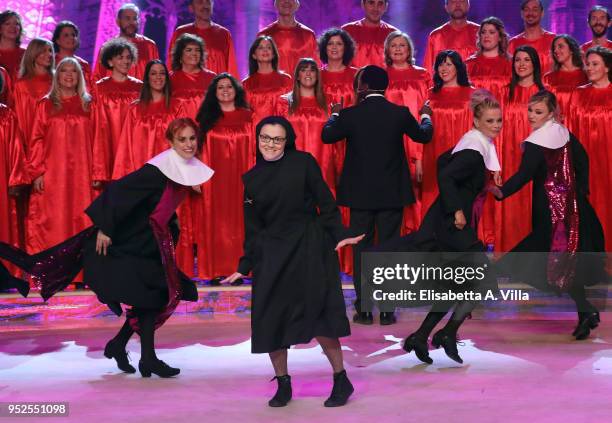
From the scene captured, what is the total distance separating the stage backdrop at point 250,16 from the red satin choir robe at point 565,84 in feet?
4.05

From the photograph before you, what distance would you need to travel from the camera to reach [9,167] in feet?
23.7

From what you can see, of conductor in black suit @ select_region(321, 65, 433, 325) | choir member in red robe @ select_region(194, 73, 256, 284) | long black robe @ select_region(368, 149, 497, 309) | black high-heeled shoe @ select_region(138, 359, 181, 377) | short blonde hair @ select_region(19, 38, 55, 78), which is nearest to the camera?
black high-heeled shoe @ select_region(138, 359, 181, 377)

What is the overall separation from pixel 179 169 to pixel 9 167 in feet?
8.25

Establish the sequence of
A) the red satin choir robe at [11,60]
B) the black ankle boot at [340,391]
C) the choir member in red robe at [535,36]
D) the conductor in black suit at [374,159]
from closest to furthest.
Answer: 1. the black ankle boot at [340,391]
2. the conductor in black suit at [374,159]
3. the red satin choir robe at [11,60]
4. the choir member in red robe at [535,36]

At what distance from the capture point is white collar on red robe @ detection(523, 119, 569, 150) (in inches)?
234

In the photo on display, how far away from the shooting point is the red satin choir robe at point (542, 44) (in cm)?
780

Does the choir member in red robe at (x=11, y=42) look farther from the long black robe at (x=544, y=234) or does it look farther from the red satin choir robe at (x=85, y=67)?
the long black robe at (x=544, y=234)

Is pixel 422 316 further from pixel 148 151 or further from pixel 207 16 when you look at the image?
pixel 207 16

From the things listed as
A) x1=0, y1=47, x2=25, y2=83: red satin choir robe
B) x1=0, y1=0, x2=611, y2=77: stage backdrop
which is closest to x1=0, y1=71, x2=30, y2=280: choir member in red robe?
x1=0, y1=47, x2=25, y2=83: red satin choir robe

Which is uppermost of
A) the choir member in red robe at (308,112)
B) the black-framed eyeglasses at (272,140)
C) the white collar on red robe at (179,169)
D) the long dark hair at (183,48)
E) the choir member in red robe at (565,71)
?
the long dark hair at (183,48)

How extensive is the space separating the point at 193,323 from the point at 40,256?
147cm

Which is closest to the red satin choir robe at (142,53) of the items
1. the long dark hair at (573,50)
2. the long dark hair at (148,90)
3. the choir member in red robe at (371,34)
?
the long dark hair at (148,90)

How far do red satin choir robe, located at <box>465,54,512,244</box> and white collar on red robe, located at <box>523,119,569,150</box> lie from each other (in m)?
1.36

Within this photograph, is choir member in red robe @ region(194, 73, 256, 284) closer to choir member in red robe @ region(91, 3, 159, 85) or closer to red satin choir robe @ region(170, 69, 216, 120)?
red satin choir robe @ region(170, 69, 216, 120)
